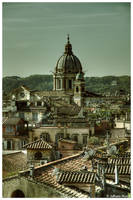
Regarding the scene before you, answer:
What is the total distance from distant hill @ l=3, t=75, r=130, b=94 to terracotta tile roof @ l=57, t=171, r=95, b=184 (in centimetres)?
166

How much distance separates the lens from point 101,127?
5.73m

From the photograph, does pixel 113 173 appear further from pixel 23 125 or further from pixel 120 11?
pixel 120 11

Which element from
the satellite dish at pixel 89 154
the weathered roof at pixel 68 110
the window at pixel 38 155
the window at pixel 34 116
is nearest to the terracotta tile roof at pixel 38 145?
the window at pixel 38 155

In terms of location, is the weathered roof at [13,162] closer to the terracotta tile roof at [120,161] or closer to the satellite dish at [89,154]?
the satellite dish at [89,154]

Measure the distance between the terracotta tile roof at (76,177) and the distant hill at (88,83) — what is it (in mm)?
1662

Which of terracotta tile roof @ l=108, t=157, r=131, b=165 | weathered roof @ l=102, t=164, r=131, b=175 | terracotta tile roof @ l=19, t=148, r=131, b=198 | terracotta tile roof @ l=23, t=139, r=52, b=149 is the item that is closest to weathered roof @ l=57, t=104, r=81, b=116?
terracotta tile roof @ l=23, t=139, r=52, b=149

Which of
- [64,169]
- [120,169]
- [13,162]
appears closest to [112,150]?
[120,169]

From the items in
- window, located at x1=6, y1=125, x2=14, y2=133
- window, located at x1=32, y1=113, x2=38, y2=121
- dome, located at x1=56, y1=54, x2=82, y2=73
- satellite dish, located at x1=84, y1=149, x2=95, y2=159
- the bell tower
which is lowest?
satellite dish, located at x1=84, y1=149, x2=95, y2=159

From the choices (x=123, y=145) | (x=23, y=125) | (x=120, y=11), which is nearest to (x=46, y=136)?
(x=23, y=125)

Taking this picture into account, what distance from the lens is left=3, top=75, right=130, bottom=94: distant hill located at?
507cm

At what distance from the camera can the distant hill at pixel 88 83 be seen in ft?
16.6

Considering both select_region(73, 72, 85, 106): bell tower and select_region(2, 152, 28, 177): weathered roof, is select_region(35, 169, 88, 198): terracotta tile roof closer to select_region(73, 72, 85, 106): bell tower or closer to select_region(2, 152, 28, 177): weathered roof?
select_region(2, 152, 28, 177): weathered roof

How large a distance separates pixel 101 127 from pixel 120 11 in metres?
2.03

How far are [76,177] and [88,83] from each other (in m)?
2.20
